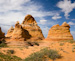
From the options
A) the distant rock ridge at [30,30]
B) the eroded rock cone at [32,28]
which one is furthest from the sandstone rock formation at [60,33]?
the distant rock ridge at [30,30]

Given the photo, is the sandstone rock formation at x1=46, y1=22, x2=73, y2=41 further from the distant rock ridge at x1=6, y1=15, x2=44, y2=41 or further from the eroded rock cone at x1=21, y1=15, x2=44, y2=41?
the distant rock ridge at x1=6, y1=15, x2=44, y2=41

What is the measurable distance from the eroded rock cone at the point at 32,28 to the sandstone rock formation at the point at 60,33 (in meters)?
8.10

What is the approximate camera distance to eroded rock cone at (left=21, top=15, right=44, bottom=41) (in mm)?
42281

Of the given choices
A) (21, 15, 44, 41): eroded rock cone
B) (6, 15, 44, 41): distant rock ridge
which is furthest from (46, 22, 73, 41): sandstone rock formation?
(6, 15, 44, 41): distant rock ridge

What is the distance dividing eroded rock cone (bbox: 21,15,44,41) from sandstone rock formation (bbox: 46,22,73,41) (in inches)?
319

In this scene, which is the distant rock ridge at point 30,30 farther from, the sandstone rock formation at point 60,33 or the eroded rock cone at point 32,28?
the sandstone rock formation at point 60,33

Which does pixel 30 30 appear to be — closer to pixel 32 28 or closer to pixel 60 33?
pixel 32 28

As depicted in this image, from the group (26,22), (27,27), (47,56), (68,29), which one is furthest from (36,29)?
(47,56)

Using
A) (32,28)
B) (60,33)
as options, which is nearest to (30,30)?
(32,28)

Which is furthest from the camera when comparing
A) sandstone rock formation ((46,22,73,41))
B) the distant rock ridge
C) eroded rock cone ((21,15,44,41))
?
eroded rock cone ((21,15,44,41))

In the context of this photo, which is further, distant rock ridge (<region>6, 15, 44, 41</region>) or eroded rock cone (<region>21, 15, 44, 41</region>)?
eroded rock cone (<region>21, 15, 44, 41</region>)

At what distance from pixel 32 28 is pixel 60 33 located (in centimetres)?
1673

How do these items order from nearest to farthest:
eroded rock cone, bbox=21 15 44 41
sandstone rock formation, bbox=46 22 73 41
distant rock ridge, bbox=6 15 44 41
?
sandstone rock formation, bbox=46 22 73 41, distant rock ridge, bbox=6 15 44 41, eroded rock cone, bbox=21 15 44 41

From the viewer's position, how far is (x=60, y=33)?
3553cm
